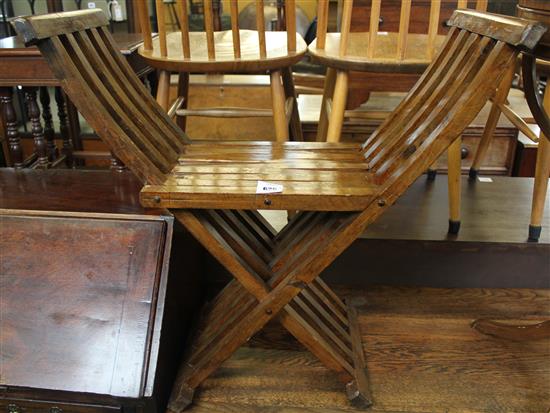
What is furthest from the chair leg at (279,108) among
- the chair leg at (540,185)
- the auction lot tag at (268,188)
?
the chair leg at (540,185)

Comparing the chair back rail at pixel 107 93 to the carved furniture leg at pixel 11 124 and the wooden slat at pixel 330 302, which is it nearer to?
the wooden slat at pixel 330 302

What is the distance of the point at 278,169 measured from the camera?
100 centimetres

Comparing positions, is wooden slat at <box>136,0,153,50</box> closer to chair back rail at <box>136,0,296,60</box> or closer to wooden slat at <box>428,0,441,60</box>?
chair back rail at <box>136,0,296,60</box>

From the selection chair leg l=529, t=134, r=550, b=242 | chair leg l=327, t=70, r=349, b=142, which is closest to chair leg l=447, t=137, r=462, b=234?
chair leg l=529, t=134, r=550, b=242

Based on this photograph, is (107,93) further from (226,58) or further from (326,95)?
(326,95)

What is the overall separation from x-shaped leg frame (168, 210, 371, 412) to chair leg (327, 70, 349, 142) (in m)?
0.32

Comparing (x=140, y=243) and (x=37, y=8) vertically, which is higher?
(x=37, y=8)

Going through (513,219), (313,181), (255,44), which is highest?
(255,44)

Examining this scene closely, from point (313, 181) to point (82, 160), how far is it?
1.79m

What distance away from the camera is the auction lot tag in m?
0.87

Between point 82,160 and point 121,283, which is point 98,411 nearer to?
point 121,283

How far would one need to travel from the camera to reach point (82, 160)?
241 cm

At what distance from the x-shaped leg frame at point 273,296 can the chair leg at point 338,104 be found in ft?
1.05

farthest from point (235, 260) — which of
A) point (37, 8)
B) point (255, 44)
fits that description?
point (37, 8)
